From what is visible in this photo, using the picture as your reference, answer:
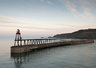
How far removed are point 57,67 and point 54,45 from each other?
36.5 m

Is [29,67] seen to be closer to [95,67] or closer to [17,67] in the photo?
[17,67]

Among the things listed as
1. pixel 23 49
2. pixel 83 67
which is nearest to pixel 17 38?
pixel 23 49

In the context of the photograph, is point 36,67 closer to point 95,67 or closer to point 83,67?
point 83,67

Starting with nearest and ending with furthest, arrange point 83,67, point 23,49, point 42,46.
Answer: point 83,67, point 23,49, point 42,46

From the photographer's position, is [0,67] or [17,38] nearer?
[0,67]

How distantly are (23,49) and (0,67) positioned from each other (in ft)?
43.2

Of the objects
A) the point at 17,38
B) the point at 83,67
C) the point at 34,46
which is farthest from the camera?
the point at 34,46

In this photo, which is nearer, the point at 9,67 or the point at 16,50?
the point at 9,67

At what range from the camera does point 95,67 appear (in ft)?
60.8

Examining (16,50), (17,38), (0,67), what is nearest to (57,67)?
(0,67)

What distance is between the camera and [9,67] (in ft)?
63.7

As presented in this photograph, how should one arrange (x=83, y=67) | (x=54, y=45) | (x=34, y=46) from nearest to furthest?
(x=83, y=67)
(x=34, y=46)
(x=54, y=45)

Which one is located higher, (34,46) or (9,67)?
(34,46)

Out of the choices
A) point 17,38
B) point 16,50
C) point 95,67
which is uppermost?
point 17,38
